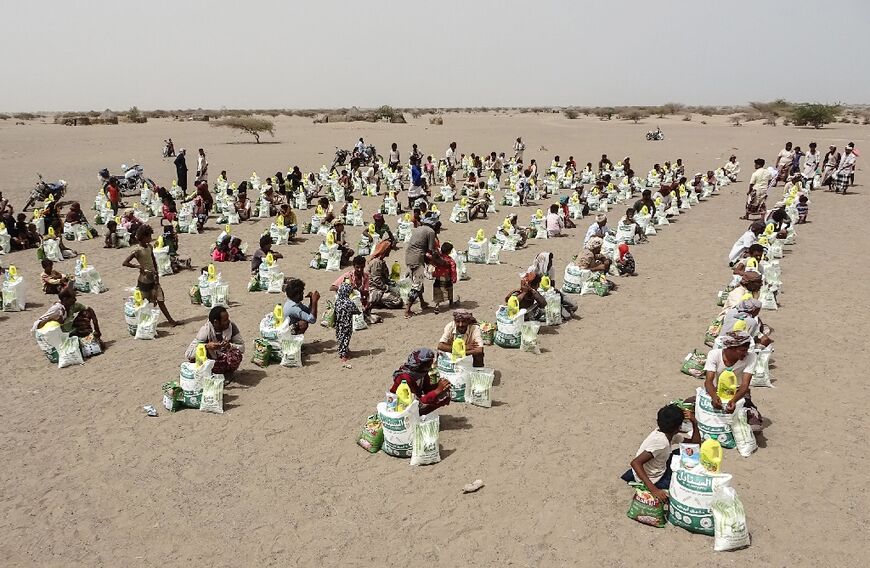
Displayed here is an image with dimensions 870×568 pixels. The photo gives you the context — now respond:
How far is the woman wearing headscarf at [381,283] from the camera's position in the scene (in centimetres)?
1030

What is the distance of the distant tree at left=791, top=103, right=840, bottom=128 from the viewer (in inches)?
1917

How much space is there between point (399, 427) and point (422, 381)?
0.60 meters

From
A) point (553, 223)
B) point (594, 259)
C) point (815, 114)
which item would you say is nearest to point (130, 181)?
point (553, 223)

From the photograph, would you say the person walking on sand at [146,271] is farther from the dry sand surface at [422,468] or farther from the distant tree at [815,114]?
the distant tree at [815,114]

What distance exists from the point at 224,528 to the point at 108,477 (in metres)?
1.57

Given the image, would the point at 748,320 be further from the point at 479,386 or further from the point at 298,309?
the point at 298,309

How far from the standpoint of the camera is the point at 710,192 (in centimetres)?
2167

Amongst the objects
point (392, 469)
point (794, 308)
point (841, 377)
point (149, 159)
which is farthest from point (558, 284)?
point (149, 159)

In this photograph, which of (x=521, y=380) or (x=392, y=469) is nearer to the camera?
(x=392, y=469)

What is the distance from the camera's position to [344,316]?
8.27 meters

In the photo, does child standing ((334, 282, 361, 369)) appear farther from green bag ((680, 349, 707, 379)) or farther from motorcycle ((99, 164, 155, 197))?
motorcycle ((99, 164, 155, 197))

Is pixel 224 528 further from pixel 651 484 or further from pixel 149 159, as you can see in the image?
pixel 149 159

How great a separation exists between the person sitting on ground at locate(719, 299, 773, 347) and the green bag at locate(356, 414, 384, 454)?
3.97 metres

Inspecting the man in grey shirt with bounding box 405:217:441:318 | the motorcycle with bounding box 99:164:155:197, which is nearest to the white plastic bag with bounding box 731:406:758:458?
the man in grey shirt with bounding box 405:217:441:318
